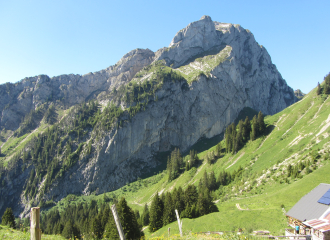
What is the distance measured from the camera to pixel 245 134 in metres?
91.3

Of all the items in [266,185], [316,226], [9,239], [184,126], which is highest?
[184,126]

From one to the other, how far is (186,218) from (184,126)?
405ft

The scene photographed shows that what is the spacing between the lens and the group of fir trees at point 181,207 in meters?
45.8

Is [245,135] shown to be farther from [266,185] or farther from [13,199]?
[13,199]

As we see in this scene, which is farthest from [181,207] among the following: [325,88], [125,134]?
[125,134]

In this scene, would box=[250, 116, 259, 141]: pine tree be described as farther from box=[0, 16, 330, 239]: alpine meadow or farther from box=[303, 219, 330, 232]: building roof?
box=[303, 219, 330, 232]: building roof

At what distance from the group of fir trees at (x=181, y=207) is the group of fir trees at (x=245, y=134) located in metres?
45.5

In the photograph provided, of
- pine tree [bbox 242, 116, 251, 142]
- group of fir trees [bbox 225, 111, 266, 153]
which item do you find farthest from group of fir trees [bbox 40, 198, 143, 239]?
pine tree [bbox 242, 116, 251, 142]

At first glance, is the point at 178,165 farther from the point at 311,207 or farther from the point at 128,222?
the point at 311,207

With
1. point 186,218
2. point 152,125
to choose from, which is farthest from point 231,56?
point 186,218

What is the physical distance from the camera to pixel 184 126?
166 m

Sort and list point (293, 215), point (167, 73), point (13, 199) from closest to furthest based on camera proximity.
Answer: point (293, 215) < point (13, 199) < point (167, 73)

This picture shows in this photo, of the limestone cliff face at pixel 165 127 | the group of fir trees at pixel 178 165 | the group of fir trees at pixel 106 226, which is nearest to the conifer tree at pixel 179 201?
the group of fir trees at pixel 106 226

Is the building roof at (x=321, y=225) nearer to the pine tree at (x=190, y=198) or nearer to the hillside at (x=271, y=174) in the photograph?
the hillside at (x=271, y=174)
